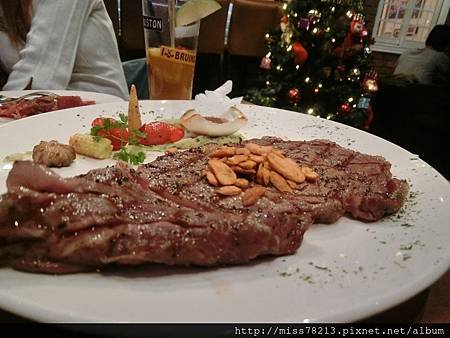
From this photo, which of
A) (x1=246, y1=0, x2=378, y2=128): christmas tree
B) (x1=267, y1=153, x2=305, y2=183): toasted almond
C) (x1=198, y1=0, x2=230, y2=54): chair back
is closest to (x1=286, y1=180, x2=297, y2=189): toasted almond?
(x1=267, y1=153, x2=305, y2=183): toasted almond

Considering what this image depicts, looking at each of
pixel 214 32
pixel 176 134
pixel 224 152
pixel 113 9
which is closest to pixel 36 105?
pixel 176 134

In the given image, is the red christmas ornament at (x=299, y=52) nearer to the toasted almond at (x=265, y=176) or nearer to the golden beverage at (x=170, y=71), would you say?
the golden beverage at (x=170, y=71)

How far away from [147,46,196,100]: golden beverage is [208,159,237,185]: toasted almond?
1269 millimetres

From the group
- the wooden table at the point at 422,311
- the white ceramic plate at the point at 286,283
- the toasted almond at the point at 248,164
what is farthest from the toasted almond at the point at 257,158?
the wooden table at the point at 422,311

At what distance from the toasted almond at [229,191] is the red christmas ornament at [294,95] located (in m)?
3.91

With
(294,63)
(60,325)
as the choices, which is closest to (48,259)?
(60,325)

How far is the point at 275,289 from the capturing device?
0.90 metres

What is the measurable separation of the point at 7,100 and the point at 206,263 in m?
1.90

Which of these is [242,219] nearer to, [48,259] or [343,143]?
[48,259]

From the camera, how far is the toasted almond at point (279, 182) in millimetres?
1284

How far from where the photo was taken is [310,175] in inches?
54.5

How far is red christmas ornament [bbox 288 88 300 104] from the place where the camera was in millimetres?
4859

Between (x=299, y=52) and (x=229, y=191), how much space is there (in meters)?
3.98

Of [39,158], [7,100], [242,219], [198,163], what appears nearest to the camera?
[242,219]
